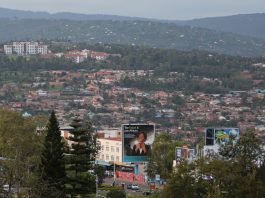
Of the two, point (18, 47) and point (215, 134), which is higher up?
point (18, 47)

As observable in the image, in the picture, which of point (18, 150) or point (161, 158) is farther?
point (161, 158)

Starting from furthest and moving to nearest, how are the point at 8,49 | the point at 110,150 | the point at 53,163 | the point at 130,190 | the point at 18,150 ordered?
1. the point at 8,49
2. the point at 110,150
3. the point at 130,190
4. the point at 18,150
5. the point at 53,163

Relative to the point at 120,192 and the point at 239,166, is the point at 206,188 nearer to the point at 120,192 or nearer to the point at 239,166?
the point at 239,166

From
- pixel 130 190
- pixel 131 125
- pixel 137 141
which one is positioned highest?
pixel 131 125

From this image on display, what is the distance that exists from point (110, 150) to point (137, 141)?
21126 millimetres

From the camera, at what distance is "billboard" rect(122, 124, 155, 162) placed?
64.1 metres

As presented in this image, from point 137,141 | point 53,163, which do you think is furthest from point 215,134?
point 53,163

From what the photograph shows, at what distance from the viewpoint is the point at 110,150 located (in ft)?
281

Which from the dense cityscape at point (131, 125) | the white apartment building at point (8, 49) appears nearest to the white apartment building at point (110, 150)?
the dense cityscape at point (131, 125)

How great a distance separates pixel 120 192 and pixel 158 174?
42.3 ft

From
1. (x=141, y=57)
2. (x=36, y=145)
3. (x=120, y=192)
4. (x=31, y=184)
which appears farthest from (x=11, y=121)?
(x=141, y=57)

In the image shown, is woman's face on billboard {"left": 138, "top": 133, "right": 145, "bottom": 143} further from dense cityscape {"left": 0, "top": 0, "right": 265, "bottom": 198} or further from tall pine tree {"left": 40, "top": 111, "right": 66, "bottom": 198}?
tall pine tree {"left": 40, "top": 111, "right": 66, "bottom": 198}

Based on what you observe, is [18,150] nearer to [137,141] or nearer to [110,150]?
[137,141]

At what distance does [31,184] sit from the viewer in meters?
41.5
